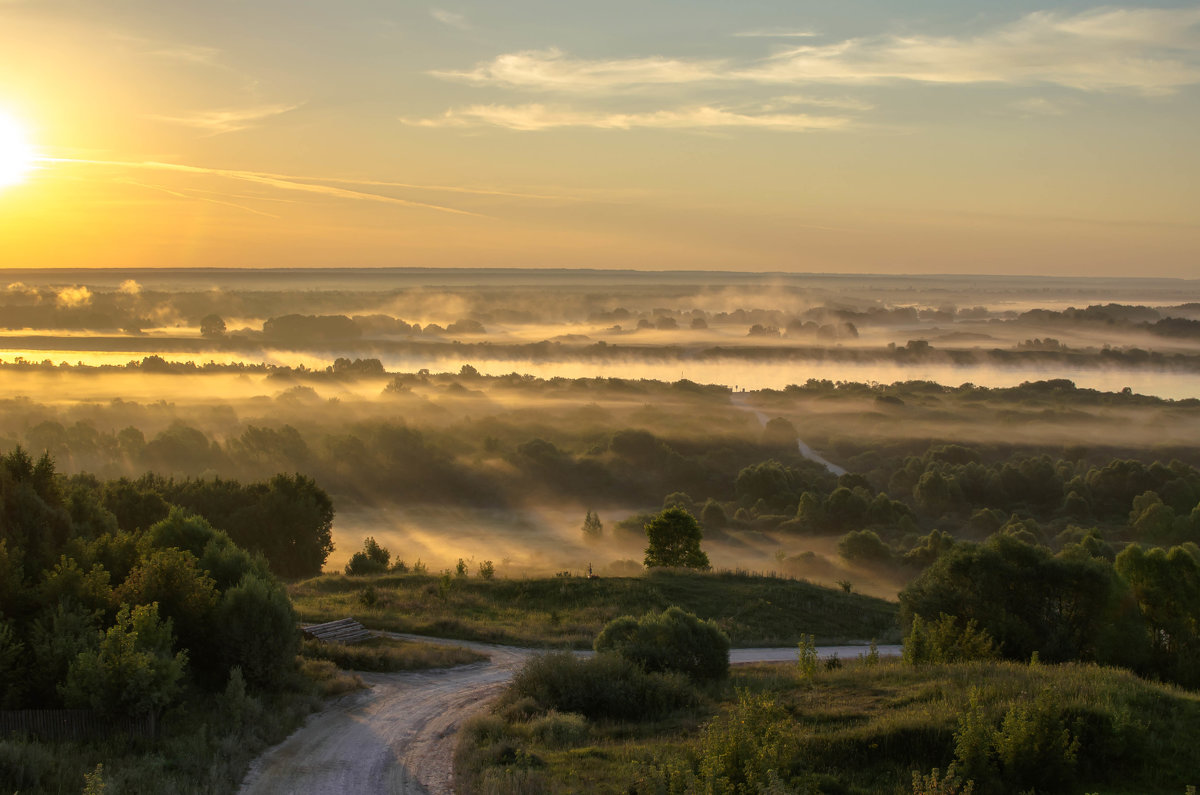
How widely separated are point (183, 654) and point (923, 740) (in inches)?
628

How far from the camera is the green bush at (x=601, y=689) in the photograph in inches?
952

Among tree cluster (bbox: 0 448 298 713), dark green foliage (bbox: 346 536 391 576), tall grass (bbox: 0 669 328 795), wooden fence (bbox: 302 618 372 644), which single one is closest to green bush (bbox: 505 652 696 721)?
tall grass (bbox: 0 669 328 795)

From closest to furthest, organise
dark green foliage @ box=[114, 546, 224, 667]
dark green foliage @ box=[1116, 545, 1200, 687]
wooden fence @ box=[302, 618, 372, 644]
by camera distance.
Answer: dark green foliage @ box=[114, 546, 224, 667], dark green foliage @ box=[1116, 545, 1200, 687], wooden fence @ box=[302, 618, 372, 644]

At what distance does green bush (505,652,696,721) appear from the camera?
952 inches

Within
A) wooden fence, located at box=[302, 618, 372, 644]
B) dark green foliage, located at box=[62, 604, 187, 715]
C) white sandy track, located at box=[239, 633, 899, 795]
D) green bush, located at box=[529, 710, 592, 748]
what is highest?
dark green foliage, located at box=[62, 604, 187, 715]

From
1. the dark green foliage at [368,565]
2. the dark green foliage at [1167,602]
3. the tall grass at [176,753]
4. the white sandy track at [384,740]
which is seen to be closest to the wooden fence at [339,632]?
the white sandy track at [384,740]

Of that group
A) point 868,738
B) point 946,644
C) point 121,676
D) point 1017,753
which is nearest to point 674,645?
point 946,644

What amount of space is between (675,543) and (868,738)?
41203 mm

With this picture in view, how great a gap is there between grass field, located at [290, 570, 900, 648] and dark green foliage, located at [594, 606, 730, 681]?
7.26 m

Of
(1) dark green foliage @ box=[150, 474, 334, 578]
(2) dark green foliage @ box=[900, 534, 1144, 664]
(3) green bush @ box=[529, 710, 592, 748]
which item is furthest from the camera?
(1) dark green foliage @ box=[150, 474, 334, 578]

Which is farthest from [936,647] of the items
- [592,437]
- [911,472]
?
[592,437]

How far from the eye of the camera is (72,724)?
19797mm

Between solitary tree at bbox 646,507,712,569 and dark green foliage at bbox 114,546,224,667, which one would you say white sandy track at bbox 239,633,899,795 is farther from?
solitary tree at bbox 646,507,712,569

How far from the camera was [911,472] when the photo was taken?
131125mm
